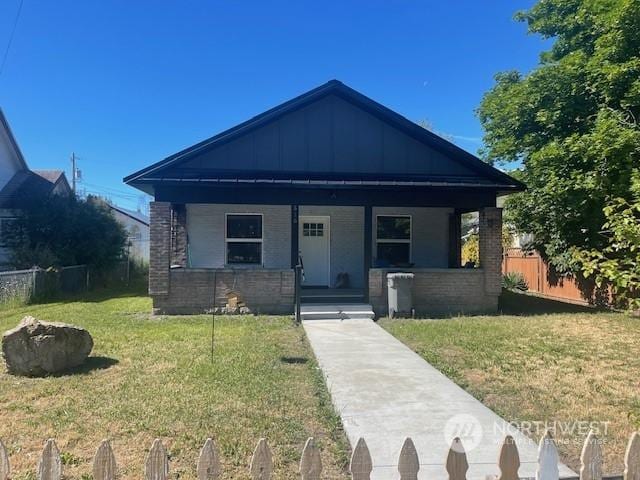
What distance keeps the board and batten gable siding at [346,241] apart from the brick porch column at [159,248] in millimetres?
4923

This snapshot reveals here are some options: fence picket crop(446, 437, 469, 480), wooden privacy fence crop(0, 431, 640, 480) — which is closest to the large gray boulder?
wooden privacy fence crop(0, 431, 640, 480)

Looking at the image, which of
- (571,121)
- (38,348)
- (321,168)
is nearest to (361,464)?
(38,348)

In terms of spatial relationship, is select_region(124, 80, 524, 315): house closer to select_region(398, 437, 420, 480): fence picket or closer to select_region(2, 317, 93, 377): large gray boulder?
select_region(2, 317, 93, 377): large gray boulder

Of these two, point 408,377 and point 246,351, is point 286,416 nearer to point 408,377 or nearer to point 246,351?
point 408,377

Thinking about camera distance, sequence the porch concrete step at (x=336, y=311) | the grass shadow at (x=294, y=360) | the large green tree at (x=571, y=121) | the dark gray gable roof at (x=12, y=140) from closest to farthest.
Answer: the grass shadow at (x=294, y=360)
the porch concrete step at (x=336, y=311)
the large green tree at (x=571, y=121)
the dark gray gable roof at (x=12, y=140)

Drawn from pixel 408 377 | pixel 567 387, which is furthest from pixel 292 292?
pixel 567 387

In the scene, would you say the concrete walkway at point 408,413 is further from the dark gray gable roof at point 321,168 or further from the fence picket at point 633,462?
the dark gray gable roof at point 321,168

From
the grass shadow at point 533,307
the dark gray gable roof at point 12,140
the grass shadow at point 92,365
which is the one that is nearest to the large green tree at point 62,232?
the dark gray gable roof at point 12,140

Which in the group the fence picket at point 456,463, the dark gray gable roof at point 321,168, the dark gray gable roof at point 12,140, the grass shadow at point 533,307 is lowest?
the grass shadow at point 533,307

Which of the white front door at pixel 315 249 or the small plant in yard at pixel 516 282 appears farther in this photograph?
the small plant in yard at pixel 516 282

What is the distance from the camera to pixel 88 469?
12.6 ft

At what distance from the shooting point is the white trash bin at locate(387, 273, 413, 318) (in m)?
11.9

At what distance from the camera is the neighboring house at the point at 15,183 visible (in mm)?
20266

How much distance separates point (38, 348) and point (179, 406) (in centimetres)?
261
